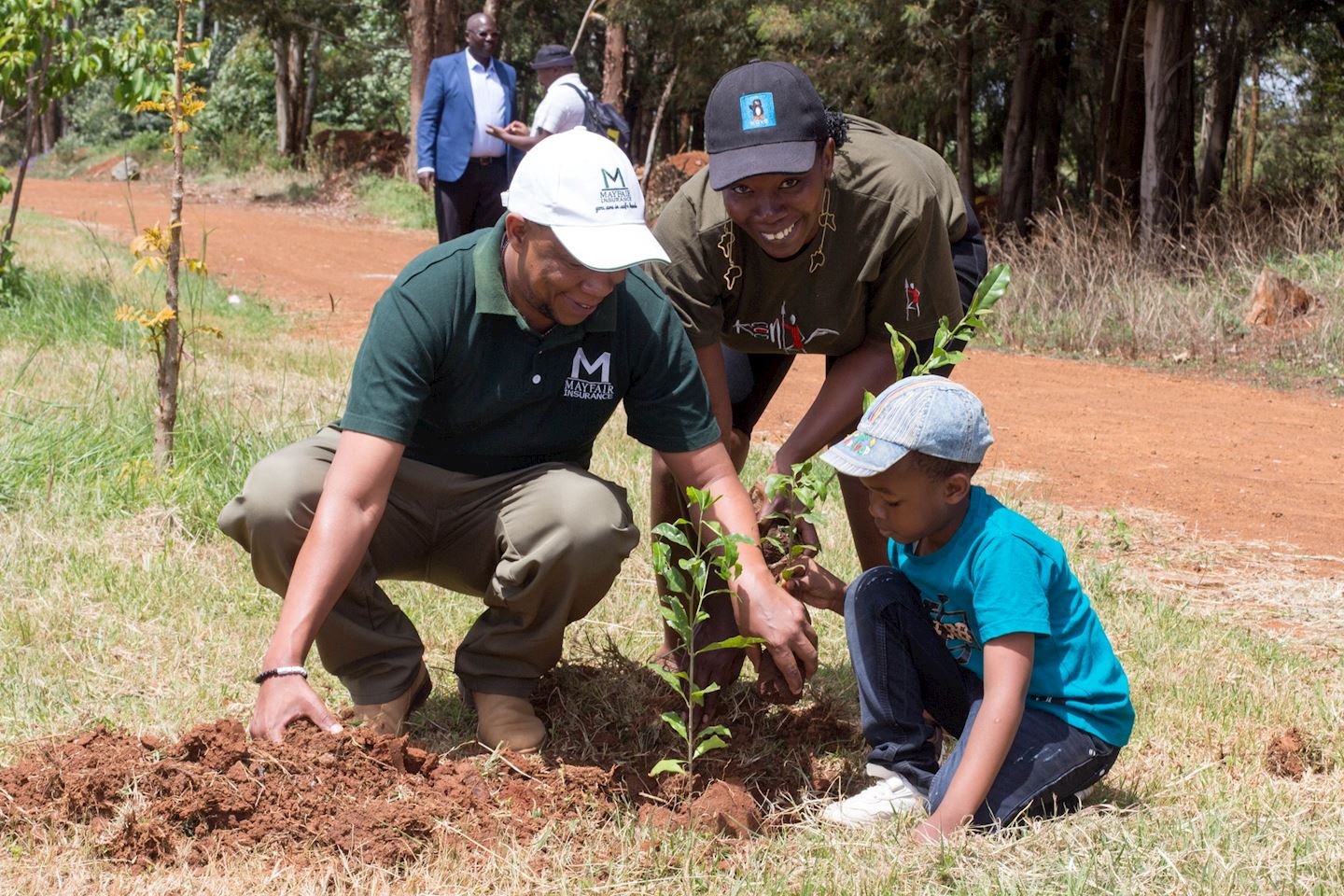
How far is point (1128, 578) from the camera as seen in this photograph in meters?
4.67

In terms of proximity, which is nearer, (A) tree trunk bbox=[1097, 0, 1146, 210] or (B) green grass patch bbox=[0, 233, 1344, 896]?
(B) green grass patch bbox=[0, 233, 1344, 896]

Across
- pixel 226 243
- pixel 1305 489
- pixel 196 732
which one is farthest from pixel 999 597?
pixel 226 243

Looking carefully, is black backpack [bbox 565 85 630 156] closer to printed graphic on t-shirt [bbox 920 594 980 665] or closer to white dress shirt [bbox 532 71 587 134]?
white dress shirt [bbox 532 71 587 134]

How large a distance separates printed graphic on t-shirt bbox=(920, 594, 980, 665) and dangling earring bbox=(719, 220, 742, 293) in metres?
0.98

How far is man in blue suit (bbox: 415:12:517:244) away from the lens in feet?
28.0

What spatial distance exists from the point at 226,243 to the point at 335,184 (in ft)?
27.6

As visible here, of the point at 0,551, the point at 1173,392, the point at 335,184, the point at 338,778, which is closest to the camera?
the point at 338,778

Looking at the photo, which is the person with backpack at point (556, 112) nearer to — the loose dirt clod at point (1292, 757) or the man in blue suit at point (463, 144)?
the man in blue suit at point (463, 144)

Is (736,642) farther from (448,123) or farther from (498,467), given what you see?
(448,123)

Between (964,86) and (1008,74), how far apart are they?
279cm

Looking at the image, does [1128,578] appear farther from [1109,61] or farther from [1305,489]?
[1109,61]

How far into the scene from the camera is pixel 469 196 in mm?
8734

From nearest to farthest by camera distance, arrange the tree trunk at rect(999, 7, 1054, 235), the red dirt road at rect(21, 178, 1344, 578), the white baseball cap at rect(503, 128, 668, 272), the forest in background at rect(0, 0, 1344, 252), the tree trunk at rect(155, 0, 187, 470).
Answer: the white baseball cap at rect(503, 128, 668, 272) < the tree trunk at rect(155, 0, 187, 470) < the red dirt road at rect(21, 178, 1344, 578) < the forest in background at rect(0, 0, 1344, 252) < the tree trunk at rect(999, 7, 1054, 235)

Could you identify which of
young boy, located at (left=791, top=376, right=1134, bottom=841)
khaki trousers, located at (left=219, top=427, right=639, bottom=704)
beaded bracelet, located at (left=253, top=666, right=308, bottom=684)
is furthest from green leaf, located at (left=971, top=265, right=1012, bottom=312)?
beaded bracelet, located at (left=253, top=666, right=308, bottom=684)
